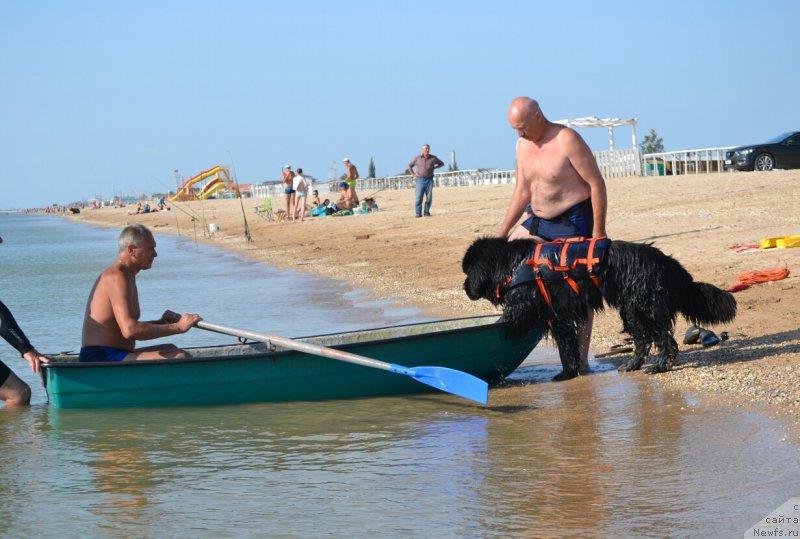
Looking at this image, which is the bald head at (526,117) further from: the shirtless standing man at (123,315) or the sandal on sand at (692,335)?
the shirtless standing man at (123,315)

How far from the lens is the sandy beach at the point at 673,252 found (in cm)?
672

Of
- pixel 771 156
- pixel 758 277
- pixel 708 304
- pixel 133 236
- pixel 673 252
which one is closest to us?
pixel 133 236

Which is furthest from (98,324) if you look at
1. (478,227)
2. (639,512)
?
(478,227)

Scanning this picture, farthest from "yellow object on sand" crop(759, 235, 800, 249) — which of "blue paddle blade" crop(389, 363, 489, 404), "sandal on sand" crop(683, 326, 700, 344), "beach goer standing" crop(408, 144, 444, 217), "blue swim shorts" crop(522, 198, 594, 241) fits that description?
"beach goer standing" crop(408, 144, 444, 217)

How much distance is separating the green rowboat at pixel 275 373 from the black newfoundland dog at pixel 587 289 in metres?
0.25

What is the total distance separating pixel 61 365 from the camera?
21.6 ft

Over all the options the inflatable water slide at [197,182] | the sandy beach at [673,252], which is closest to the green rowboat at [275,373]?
the sandy beach at [673,252]

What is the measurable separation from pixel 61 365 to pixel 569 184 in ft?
11.8

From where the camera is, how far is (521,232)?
23.1ft

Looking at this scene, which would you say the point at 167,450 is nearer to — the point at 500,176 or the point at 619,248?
the point at 619,248

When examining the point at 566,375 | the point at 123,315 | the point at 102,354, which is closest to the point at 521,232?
the point at 566,375

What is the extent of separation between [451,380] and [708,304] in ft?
6.06

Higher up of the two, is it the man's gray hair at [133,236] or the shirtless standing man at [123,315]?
the man's gray hair at [133,236]

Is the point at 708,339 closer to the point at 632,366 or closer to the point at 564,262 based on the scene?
the point at 632,366
